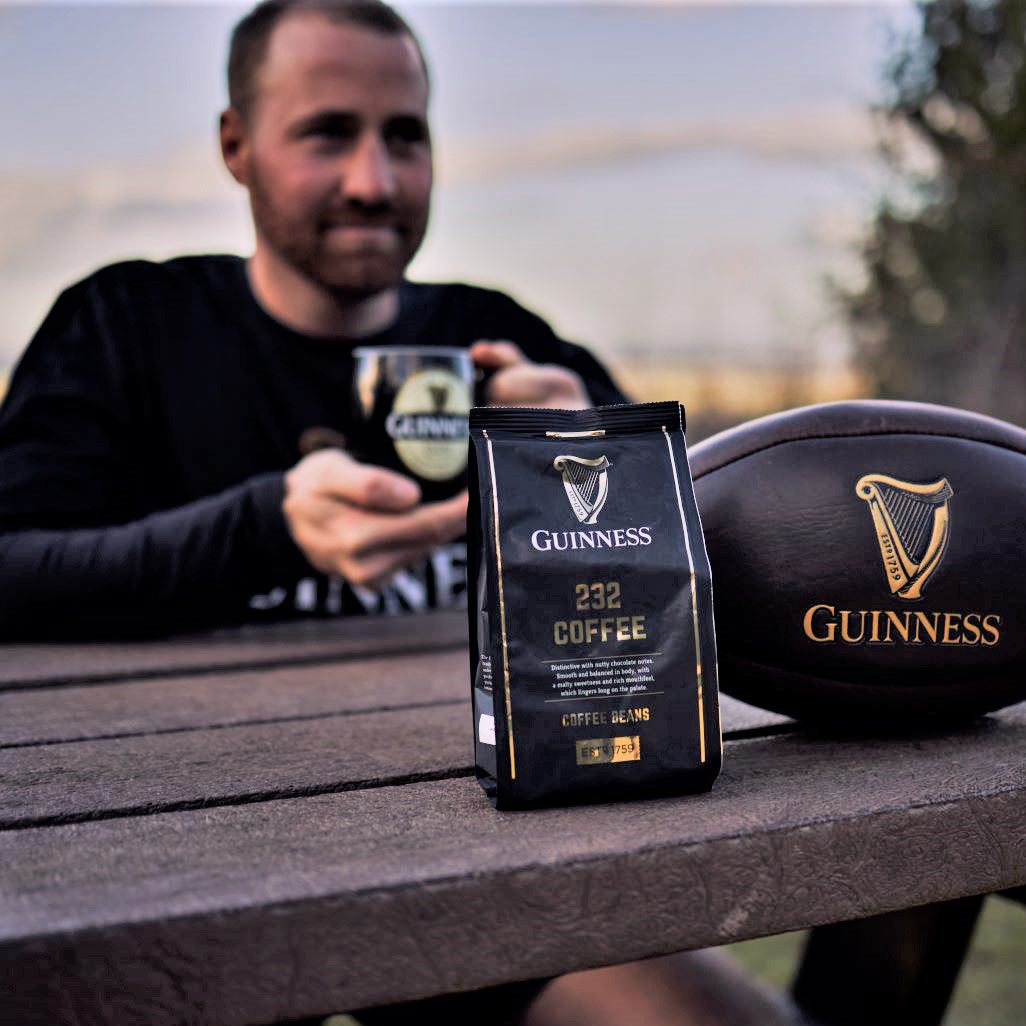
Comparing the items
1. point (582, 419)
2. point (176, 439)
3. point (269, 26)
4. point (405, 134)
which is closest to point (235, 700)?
point (582, 419)

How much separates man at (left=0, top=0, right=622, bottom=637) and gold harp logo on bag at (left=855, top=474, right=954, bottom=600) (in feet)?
2.52

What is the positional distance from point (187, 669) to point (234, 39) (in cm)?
121

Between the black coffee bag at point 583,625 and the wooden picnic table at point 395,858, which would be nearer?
the wooden picnic table at point 395,858

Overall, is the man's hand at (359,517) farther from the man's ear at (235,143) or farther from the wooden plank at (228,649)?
the man's ear at (235,143)

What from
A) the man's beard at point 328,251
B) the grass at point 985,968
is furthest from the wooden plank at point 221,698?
the grass at point 985,968

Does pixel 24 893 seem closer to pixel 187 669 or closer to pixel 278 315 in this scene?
pixel 187 669

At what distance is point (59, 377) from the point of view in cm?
178

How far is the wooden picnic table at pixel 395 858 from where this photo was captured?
0.54 m

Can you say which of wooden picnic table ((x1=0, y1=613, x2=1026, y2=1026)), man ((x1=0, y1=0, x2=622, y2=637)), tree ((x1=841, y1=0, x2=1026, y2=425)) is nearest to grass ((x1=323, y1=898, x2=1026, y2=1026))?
man ((x1=0, y1=0, x2=622, y2=637))

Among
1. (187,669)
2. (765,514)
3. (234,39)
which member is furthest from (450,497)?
(234,39)

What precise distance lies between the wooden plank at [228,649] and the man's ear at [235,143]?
79 cm

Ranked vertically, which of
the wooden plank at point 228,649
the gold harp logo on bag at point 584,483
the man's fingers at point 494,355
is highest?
the man's fingers at point 494,355

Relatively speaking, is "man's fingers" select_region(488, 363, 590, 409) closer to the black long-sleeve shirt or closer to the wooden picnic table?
the black long-sleeve shirt

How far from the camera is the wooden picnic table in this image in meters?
0.54
